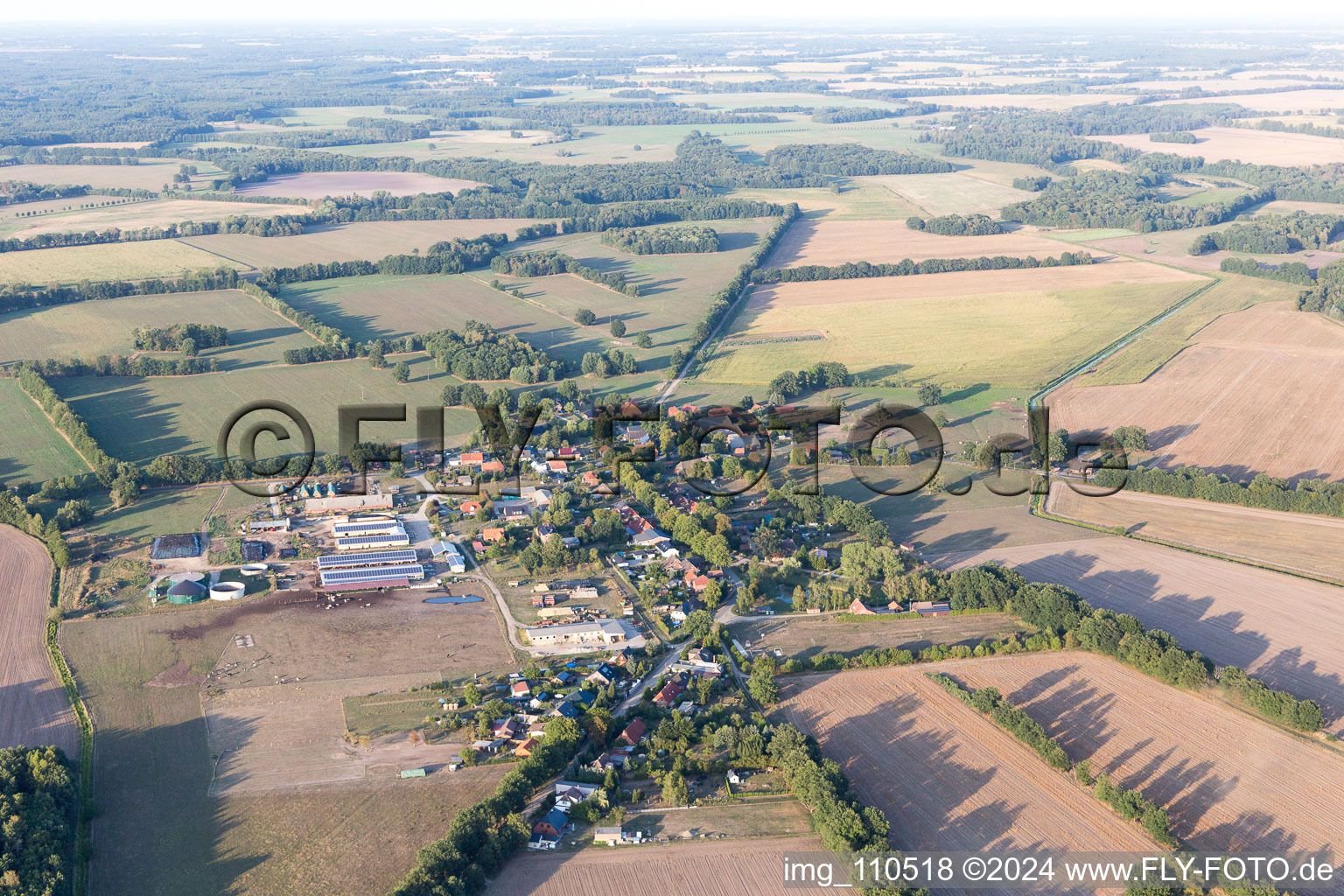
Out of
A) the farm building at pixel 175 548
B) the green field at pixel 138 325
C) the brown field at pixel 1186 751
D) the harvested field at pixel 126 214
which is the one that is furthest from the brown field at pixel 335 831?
the harvested field at pixel 126 214

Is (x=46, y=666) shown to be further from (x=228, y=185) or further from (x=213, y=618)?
(x=228, y=185)

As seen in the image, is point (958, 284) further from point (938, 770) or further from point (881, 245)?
point (938, 770)

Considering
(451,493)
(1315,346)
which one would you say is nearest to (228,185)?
(451,493)

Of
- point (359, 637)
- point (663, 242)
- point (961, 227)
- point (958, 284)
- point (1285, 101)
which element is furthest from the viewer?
point (1285, 101)

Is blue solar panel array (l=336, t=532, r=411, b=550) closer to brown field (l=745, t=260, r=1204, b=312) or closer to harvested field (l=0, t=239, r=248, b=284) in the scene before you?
brown field (l=745, t=260, r=1204, b=312)

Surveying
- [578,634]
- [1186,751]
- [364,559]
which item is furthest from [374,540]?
[1186,751]

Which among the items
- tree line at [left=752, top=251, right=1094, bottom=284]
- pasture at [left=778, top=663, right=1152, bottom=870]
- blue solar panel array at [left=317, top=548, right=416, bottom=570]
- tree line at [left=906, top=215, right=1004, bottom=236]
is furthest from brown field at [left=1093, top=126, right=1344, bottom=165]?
blue solar panel array at [left=317, top=548, right=416, bottom=570]
